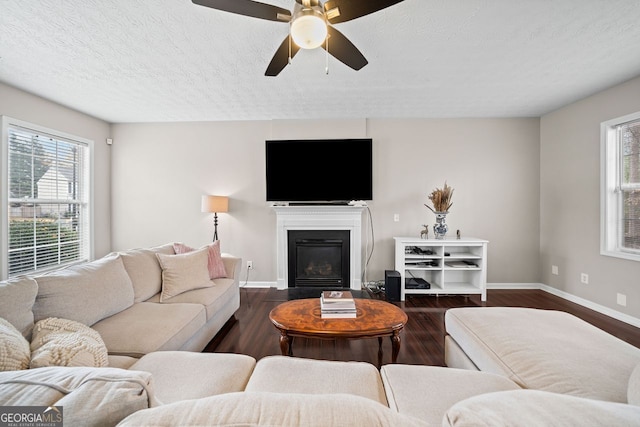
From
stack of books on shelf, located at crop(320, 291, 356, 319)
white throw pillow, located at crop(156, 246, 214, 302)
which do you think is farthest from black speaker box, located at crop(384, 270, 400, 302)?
white throw pillow, located at crop(156, 246, 214, 302)

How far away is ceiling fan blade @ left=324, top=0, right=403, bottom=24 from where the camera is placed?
1335mm

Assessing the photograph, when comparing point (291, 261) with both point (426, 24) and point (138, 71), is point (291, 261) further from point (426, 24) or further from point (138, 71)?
point (426, 24)

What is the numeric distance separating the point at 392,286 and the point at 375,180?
153 cm

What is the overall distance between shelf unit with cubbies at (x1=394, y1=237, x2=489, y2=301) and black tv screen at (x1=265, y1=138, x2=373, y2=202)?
38.3 inches

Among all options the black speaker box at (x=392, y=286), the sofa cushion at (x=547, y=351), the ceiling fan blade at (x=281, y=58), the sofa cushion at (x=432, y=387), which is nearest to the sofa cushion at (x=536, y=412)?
the sofa cushion at (x=432, y=387)

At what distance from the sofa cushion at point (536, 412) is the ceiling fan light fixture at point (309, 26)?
1620mm

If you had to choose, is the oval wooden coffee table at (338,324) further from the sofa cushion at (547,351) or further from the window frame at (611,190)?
the window frame at (611,190)

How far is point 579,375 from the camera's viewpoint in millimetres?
1000

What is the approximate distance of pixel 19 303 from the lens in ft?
4.19

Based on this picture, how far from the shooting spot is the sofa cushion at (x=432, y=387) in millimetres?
913

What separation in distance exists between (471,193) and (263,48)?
3340 mm

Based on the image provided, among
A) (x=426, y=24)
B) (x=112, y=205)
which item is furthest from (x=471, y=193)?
(x=112, y=205)

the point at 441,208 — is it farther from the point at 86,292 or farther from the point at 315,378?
the point at 86,292

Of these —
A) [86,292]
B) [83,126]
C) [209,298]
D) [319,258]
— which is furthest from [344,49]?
[83,126]
